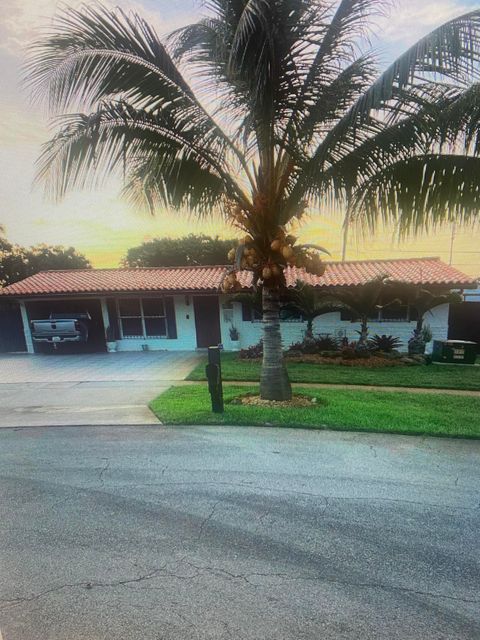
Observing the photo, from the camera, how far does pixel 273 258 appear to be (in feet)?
20.9

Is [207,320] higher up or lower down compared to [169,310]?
lower down

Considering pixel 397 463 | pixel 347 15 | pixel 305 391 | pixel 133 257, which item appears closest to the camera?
pixel 397 463

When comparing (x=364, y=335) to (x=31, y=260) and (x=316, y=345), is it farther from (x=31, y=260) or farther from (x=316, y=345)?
(x=31, y=260)

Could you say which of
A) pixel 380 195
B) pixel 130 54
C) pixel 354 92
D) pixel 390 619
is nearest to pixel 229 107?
pixel 130 54

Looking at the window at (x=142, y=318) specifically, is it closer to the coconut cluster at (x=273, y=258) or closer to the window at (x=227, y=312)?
the window at (x=227, y=312)

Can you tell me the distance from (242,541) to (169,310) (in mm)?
12162

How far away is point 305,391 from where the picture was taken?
820cm

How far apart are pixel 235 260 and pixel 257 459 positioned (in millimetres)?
3364

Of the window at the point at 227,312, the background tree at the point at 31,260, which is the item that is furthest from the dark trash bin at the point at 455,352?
the background tree at the point at 31,260

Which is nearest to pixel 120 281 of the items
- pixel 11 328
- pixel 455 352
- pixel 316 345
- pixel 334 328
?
pixel 11 328

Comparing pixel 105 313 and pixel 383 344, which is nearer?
pixel 383 344

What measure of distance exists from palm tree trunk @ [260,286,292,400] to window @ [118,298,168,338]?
28.4 feet

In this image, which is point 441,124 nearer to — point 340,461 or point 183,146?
point 183,146

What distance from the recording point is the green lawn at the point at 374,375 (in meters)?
8.95
